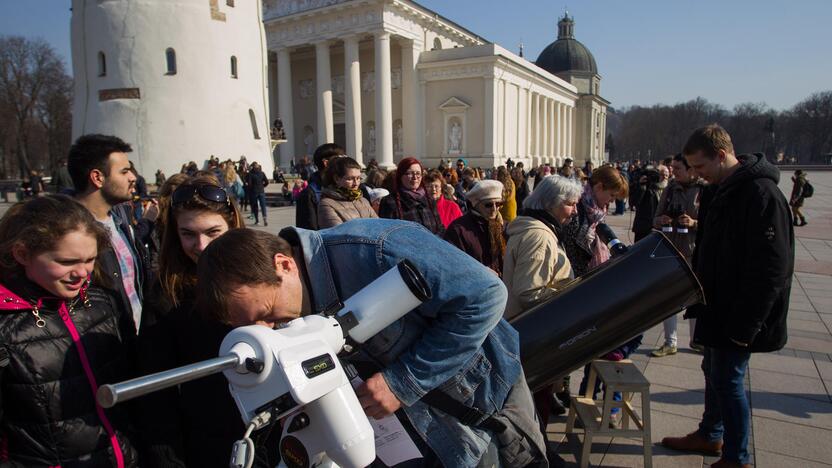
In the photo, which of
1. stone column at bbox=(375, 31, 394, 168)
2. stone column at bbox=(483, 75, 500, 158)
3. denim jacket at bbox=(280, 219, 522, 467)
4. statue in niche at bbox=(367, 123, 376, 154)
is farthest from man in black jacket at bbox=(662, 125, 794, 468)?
statue in niche at bbox=(367, 123, 376, 154)

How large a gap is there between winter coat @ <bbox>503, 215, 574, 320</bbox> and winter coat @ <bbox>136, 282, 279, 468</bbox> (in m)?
1.76

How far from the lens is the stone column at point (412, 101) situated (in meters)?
41.1

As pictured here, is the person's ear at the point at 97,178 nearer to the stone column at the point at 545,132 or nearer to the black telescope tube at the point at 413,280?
the black telescope tube at the point at 413,280

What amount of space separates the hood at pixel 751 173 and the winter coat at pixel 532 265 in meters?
1.10

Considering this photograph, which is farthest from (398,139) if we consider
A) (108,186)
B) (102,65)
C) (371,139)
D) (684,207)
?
(108,186)

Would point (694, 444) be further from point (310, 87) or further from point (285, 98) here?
point (310, 87)

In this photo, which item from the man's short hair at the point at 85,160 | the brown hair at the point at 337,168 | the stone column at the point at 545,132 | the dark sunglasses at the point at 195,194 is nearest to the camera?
the dark sunglasses at the point at 195,194

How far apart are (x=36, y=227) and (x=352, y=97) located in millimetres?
38416

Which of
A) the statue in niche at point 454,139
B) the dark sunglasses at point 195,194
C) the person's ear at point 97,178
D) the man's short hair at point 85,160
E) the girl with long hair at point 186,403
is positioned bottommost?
the girl with long hair at point 186,403

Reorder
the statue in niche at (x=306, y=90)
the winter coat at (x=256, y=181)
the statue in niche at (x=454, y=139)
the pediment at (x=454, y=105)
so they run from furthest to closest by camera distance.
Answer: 1. the statue in niche at (x=306, y=90)
2. the statue in niche at (x=454, y=139)
3. the pediment at (x=454, y=105)
4. the winter coat at (x=256, y=181)

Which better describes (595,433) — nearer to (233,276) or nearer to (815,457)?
(815,457)

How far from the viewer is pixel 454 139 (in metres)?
41.9

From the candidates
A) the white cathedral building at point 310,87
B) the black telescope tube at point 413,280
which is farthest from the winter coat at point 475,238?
the white cathedral building at point 310,87

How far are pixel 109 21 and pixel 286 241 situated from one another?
94.3ft
